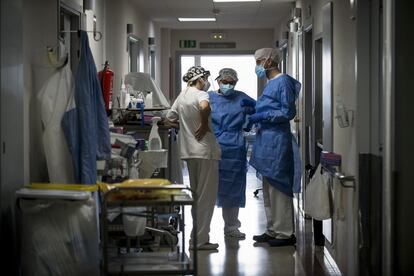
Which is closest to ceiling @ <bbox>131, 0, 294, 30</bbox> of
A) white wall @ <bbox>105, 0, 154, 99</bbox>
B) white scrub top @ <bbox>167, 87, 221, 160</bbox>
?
white wall @ <bbox>105, 0, 154, 99</bbox>

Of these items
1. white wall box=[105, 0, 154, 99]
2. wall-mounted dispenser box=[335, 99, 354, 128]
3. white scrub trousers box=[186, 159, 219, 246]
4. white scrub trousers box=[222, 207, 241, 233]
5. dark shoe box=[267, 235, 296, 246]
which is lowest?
dark shoe box=[267, 235, 296, 246]

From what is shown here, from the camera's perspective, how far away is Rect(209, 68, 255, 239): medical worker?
5.98 metres

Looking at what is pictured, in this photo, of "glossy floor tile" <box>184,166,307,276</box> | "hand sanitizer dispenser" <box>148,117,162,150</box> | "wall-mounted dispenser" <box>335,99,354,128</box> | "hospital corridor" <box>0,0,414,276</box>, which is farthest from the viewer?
"hand sanitizer dispenser" <box>148,117,162,150</box>

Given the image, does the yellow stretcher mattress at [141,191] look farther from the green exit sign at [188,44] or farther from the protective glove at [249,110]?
the green exit sign at [188,44]

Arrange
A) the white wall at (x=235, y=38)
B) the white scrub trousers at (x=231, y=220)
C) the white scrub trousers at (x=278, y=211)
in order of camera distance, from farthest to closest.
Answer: the white wall at (x=235, y=38)
the white scrub trousers at (x=231, y=220)
the white scrub trousers at (x=278, y=211)

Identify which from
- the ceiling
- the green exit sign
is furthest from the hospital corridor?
the green exit sign

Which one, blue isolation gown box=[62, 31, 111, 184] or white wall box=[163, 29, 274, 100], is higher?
white wall box=[163, 29, 274, 100]

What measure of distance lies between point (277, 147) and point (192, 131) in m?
0.72

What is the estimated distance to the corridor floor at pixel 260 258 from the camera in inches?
198

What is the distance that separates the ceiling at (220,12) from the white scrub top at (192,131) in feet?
12.6

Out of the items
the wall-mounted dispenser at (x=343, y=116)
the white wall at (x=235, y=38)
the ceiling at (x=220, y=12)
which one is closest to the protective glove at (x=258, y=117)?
the wall-mounted dispenser at (x=343, y=116)

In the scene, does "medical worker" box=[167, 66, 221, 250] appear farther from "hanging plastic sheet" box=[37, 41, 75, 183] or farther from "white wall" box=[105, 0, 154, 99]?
"white wall" box=[105, 0, 154, 99]

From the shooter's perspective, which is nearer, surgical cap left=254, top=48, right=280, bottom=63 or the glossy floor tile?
the glossy floor tile

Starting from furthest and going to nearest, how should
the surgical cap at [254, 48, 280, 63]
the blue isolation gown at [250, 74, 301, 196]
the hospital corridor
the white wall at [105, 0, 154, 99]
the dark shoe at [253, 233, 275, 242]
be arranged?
1. the white wall at [105, 0, 154, 99]
2. the dark shoe at [253, 233, 275, 242]
3. the surgical cap at [254, 48, 280, 63]
4. the blue isolation gown at [250, 74, 301, 196]
5. the hospital corridor
